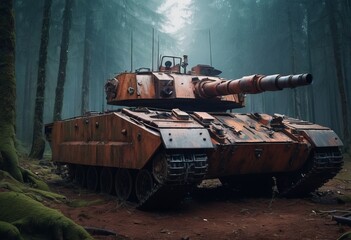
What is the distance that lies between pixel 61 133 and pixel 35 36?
70.4 feet

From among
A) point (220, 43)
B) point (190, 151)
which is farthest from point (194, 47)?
point (190, 151)

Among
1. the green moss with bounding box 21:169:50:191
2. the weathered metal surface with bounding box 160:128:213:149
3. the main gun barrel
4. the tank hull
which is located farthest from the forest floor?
the main gun barrel

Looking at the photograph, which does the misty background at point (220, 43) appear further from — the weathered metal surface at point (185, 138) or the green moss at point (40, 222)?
the green moss at point (40, 222)

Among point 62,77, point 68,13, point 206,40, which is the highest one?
point 206,40

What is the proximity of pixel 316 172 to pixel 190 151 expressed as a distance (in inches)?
139

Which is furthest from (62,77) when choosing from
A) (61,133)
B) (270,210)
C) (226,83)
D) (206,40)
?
(206,40)

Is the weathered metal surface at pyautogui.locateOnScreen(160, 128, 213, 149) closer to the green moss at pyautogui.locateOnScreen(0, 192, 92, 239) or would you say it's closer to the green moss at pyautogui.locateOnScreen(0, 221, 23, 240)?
the green moss at pyautogui.locateOnScreen(0, 192, 92, 239)

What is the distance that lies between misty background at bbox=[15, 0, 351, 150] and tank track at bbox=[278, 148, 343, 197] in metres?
11.1

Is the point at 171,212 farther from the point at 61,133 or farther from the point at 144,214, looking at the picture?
the point at 61,133

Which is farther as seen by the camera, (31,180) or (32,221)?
(31,180)

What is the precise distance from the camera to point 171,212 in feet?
24.1

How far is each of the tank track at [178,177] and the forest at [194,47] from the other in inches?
421

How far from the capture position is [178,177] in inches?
261

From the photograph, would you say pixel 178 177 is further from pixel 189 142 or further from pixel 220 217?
pixel 220 217
